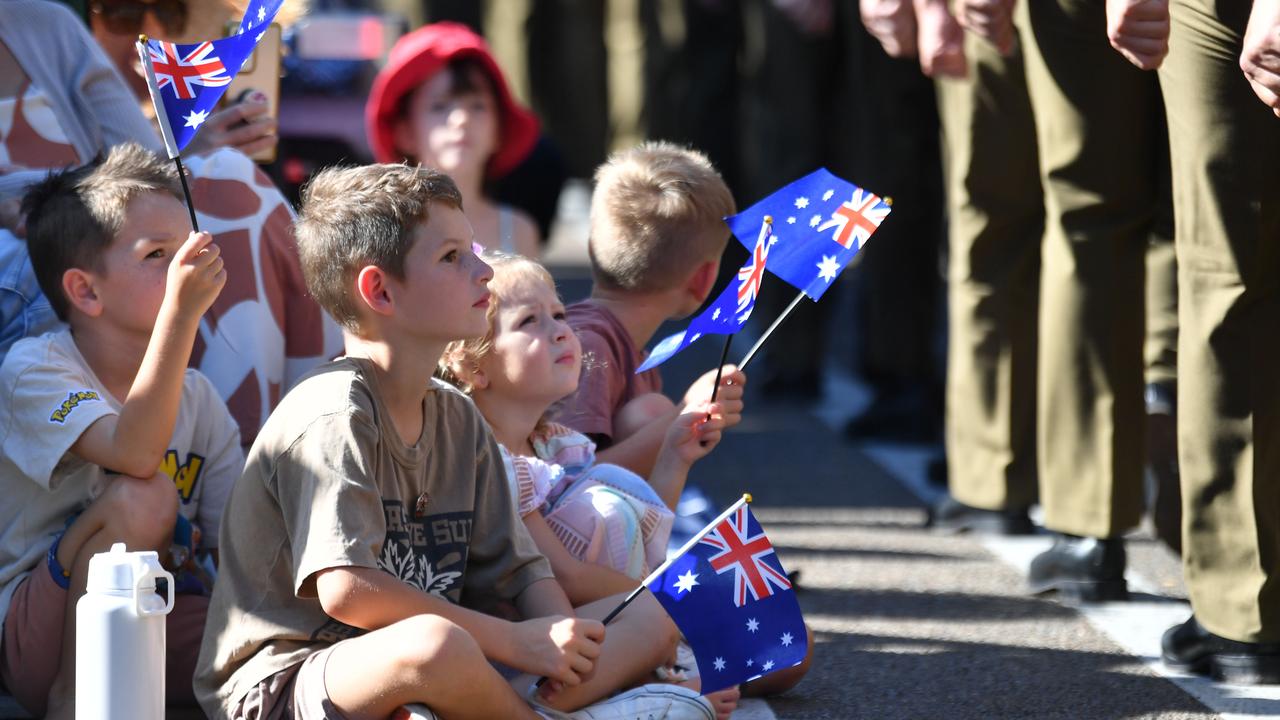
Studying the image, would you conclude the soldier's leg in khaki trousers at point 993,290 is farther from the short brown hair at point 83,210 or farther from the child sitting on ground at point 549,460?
the short brown hair at point 83,210

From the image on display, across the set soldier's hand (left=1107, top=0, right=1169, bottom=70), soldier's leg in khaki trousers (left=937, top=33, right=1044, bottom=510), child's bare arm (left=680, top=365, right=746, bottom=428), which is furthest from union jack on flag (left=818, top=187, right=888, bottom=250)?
soldier's leg in khaki trousers (left=937, top=33, right=1044, bottom=510)

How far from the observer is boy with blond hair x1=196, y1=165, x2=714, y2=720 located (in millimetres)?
2611

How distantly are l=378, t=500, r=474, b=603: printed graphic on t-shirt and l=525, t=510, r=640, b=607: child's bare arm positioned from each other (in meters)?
0.24

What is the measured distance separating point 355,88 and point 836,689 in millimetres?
5323

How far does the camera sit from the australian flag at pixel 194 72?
2920 mm

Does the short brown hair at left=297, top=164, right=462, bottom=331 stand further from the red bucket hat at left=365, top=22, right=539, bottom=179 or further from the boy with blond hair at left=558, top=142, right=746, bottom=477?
the red bucket hat at left=365, top=22, right=539, bottom=179

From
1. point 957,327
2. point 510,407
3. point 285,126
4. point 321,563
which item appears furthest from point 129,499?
point 285,126

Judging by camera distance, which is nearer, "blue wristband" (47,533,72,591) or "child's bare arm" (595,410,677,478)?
"blue wristband" (47,533,72,591)

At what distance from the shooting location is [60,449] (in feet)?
9.57

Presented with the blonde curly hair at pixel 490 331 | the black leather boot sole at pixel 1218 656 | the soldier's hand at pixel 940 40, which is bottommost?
the black leather boot sole at pixel 1218 656

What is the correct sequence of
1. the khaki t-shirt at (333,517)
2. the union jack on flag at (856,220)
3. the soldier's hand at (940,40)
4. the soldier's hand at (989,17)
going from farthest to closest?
the soldier's hand at (940,40) < the soldier's hand at (989,17) < the union jack on flag at (856,220) < the khaki t-shirt at (333,517)

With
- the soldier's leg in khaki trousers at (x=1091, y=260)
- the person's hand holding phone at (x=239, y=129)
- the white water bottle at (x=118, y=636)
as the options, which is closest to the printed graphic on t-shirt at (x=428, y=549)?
the white water bottle at (x=118, y=636)

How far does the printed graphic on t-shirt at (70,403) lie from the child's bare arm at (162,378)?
47 mm

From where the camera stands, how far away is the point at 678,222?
362cm
